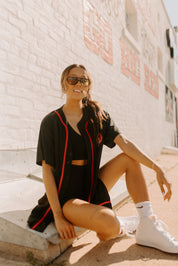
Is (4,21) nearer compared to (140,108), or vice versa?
(4,21)

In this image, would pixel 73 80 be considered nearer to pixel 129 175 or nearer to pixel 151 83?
pixel 129 175

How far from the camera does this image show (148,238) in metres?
1.89

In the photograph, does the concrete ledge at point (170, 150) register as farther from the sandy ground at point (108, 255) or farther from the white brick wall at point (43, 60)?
the sandy ground at point (108, 255)

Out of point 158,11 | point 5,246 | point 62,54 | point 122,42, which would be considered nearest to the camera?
point 5,246

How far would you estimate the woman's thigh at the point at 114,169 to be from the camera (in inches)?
80.2

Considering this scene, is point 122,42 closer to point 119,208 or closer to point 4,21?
point 4,21

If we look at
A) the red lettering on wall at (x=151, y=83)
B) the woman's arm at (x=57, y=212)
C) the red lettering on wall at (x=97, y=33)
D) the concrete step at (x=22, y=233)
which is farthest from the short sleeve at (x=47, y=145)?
the red lettering on wall at (x=151, y=83)

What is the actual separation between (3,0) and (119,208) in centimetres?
275

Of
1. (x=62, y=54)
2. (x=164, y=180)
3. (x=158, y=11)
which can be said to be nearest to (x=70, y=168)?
(x=164, y=180)

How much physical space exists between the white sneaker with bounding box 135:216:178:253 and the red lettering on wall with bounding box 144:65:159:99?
26.0 ft

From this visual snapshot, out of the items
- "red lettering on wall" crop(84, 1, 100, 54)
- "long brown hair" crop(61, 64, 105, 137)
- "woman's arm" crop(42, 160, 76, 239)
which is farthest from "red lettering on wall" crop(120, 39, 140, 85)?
"woman's arm" crop(42, 160, 76, 239)

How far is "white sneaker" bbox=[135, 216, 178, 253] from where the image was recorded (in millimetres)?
1801

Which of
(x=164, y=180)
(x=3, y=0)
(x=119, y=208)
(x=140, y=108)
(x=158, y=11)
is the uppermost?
(x=158, y=11)

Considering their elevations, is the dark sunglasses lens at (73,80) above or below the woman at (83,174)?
above
